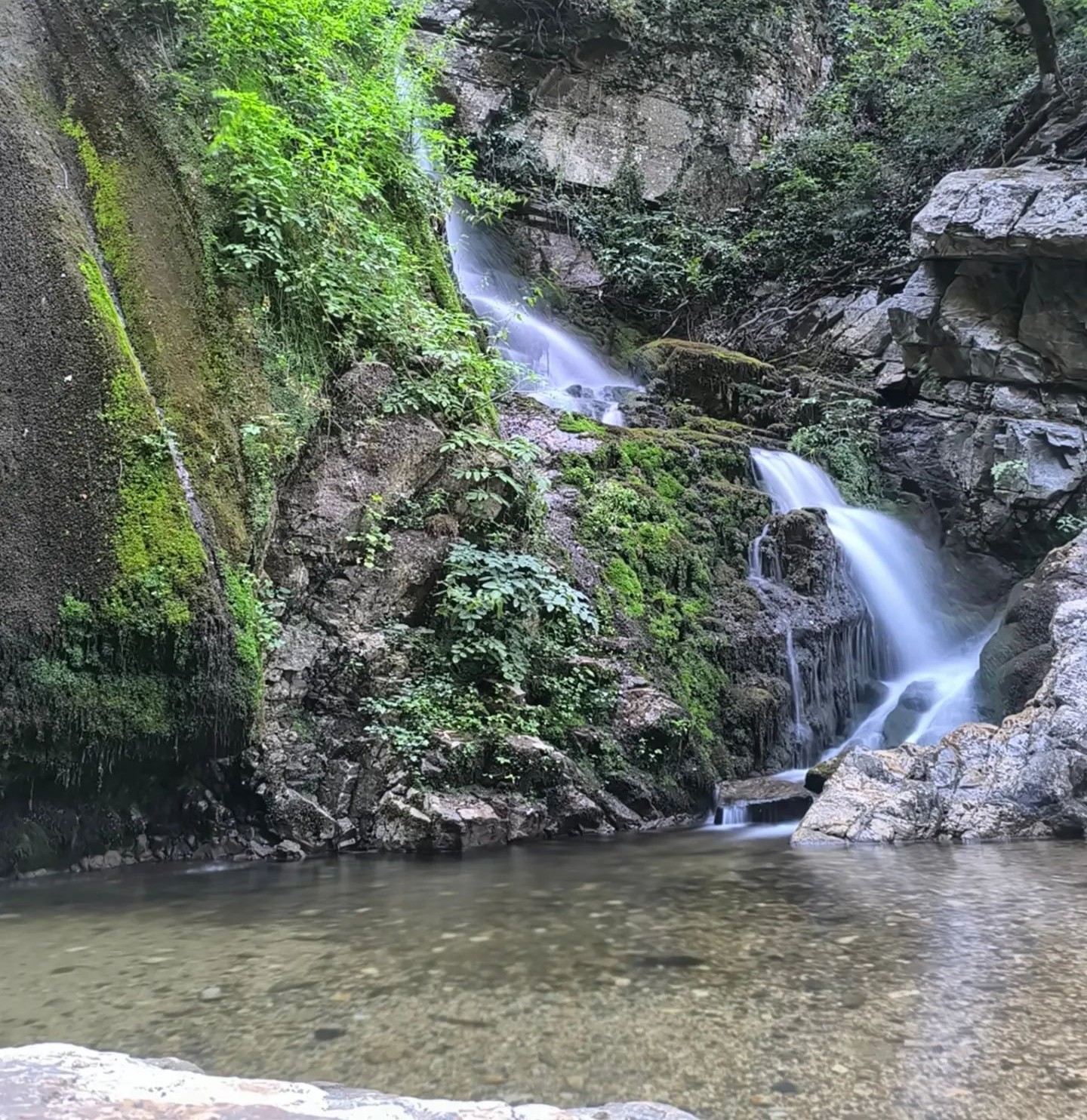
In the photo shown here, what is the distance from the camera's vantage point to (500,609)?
25.5 feet

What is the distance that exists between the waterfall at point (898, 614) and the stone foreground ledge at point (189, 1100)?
28.7 feet

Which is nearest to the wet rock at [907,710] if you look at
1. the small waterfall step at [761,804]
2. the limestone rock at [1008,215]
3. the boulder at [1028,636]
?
the boulder at [1028,636]

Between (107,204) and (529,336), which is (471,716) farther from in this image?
(529,336)

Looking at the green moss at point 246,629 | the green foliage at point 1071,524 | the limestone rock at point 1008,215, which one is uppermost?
the limestone rock at point 1008,215

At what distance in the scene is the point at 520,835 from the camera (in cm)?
697

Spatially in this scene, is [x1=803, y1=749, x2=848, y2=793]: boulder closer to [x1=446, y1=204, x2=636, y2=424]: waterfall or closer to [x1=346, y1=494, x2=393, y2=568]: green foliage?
[x1=346, y1=494, x2=393, y2=568]: green foliage

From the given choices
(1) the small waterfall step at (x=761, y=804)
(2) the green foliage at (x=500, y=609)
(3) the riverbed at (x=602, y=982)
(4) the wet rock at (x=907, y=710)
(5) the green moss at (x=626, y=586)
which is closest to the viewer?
(3) the riverbed at (x=602, y=982)

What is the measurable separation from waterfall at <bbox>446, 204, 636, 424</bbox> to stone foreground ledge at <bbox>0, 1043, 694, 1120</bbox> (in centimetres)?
1217

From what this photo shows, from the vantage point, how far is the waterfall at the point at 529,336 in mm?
14867

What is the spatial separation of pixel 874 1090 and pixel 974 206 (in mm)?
14238

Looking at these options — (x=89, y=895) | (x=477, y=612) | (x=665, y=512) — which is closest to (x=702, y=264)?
Result: (x=665, y=512)

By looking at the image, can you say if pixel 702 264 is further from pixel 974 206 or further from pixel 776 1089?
pixel 776 1089

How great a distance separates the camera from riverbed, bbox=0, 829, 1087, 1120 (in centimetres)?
252

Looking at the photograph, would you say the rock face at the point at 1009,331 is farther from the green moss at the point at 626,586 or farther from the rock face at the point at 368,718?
the rock face at the point at 368,718
